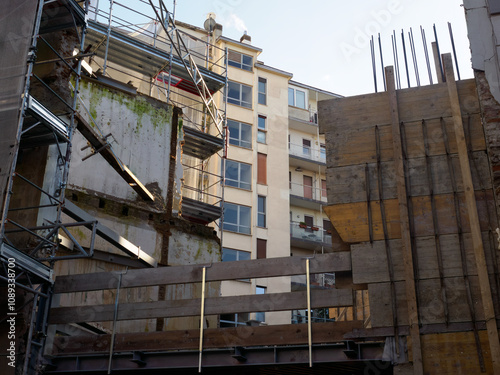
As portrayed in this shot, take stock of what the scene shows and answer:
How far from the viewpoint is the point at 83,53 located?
14.5m

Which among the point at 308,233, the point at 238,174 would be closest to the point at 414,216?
the point at 238,174

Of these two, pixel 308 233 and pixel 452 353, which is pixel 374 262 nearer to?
pixel 452 353

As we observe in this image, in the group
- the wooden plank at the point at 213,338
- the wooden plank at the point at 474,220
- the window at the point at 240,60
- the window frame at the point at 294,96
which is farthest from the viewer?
the window frame at the point at 294,96

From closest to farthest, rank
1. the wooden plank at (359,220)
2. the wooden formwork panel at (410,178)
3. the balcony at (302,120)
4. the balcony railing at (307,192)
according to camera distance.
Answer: the wooden formwork panel at (410,178), the wooden plank at (359,220), the balcony railing at (307,192), the balcony at (302,120)

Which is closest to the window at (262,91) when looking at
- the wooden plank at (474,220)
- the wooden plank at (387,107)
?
the wooden plank at (387,107)

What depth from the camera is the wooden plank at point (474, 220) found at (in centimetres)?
969

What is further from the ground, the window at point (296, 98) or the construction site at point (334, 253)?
the window at point (296, 98)

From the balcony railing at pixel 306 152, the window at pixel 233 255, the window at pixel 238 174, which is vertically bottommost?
the window at pixel 233 255

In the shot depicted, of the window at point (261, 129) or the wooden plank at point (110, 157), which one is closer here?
the wooden plank at point (110, 157)

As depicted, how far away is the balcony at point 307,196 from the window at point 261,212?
7.85 ft

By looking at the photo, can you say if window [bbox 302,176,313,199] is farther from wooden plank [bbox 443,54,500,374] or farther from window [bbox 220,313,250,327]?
wooden plank [bbox 443,54,500,374]

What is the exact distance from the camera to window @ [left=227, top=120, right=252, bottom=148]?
1419 inches

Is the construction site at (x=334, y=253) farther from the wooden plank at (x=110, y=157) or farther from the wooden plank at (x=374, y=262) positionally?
the wooden plank at (x=110, y=157)

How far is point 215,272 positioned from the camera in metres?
11.4
